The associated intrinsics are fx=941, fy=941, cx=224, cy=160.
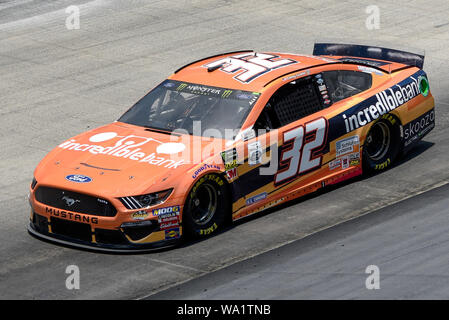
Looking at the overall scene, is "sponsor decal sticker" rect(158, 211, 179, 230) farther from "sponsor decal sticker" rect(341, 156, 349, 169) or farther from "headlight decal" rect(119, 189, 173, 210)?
"sponsor decal sticker" rect(341, 156, 349, 169)

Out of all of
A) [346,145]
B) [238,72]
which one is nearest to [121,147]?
[238,72]

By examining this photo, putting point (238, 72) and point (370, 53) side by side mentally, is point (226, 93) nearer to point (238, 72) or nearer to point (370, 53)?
point (238, 72)

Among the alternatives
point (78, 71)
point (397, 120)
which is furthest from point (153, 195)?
point (78, 71)

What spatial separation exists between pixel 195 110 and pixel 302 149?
49.5 inches

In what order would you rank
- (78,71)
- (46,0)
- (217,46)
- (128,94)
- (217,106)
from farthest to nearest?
(46,0) < (217,46) < (78,71) < (128,94) < (217,106)

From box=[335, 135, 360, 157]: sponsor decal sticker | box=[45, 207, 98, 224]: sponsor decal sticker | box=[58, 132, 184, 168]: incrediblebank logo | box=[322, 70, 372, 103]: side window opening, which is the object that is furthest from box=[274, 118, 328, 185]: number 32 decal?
box=[45, 207, 98, 224]: sponsor decal sticker

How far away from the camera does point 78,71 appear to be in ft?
52.7

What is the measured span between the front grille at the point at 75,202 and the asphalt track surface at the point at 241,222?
46cm

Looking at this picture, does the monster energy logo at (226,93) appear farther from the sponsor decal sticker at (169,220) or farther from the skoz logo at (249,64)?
the sponsor decal sticker at (169,220)

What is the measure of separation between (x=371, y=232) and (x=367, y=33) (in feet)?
30.2

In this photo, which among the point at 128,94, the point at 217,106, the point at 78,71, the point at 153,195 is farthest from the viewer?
the point at 78,71

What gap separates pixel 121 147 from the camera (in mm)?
9797

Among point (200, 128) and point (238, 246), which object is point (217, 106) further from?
point (238, 246)

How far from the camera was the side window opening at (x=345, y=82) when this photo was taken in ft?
36.3
